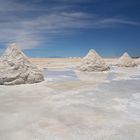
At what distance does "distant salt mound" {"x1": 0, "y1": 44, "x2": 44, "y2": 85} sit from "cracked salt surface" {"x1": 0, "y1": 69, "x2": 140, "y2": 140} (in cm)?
232

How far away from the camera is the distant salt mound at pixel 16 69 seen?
1041cm

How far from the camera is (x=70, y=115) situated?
214 inches

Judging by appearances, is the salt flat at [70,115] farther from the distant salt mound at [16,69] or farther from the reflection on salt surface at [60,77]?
the reflection on salt surface at [60,77]

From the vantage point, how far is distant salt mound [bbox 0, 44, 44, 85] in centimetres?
1041

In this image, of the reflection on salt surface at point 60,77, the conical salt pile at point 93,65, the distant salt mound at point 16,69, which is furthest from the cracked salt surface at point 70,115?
the conical salt pile at point 93,65

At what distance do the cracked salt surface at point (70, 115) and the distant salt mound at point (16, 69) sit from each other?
2.32 m

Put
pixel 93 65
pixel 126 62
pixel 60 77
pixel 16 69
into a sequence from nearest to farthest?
pixel 16 69
pixel 60 77
pixel 93 65
pixel 126 62

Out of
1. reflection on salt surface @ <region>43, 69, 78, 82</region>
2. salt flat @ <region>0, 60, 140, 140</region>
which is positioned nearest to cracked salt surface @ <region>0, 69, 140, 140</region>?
salt flat @ <region>0, 60, 140, 140</region>

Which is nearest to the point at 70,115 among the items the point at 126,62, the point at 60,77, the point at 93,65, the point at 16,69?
the point at 16,69

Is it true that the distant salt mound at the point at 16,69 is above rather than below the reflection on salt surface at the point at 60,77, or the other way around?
above

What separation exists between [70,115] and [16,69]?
5954mm

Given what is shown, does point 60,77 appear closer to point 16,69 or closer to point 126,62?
point 16,69

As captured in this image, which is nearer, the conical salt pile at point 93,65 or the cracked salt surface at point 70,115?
the cracked salt surface at point 70,115

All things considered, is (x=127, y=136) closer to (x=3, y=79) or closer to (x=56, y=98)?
(x=56, y=98)
